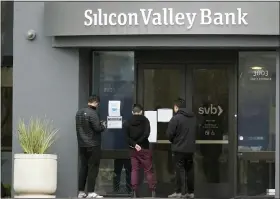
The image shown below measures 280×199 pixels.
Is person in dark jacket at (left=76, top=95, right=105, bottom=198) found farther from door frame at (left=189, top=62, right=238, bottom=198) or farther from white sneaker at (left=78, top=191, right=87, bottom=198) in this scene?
door frame at (left=189, top=62, right=238, bottom=198)

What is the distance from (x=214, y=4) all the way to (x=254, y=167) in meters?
3.58

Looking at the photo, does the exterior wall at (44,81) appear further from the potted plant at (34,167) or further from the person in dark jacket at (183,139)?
the person in dark jacket at (183,139)

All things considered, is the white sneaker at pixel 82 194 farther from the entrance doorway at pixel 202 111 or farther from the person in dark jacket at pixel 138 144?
the entrance doorway at pixel 202 111

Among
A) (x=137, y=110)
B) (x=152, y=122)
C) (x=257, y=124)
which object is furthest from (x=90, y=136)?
(x=257, y=124)

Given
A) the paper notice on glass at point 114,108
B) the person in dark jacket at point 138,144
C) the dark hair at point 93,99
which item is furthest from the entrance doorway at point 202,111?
the dark hair at point 93,99

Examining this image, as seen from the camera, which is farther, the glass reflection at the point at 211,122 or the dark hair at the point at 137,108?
the glass reflection at the point at 211,122

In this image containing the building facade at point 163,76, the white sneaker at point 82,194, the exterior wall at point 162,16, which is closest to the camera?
the exterior wall at point 162,16

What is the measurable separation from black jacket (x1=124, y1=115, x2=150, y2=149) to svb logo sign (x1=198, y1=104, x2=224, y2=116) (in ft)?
4.69

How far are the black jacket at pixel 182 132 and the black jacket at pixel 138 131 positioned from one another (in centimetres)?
49

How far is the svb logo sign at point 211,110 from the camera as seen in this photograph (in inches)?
558

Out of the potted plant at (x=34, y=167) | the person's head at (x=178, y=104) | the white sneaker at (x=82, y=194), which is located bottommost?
the white sneaker at (x=82, y=194)

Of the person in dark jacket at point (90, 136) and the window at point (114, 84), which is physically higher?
the window at point (114, 84)

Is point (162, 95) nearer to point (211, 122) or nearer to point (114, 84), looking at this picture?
point (114, 84)

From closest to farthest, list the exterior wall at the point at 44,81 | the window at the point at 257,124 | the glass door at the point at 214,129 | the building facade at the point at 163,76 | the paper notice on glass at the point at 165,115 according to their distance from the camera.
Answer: the building facade at the point at 163,76, the exterior wall at the point at 44,81, the window at the point at 257,124, the glass door at the point at 214,129, the paper notice on glass at the point at 165,115
